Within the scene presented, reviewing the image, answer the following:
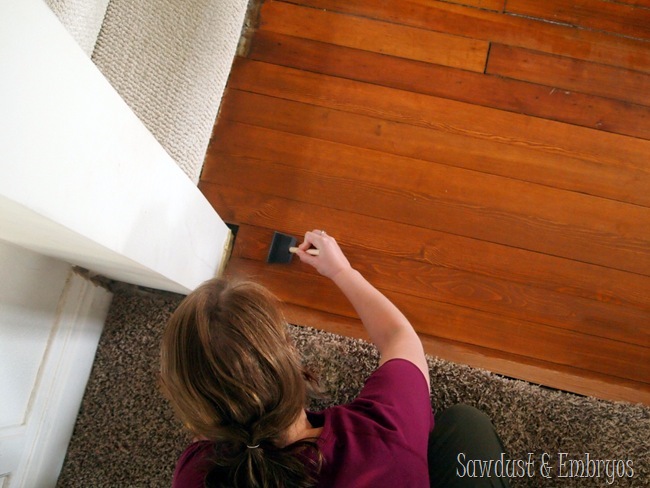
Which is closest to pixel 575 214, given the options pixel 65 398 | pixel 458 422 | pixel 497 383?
pixel 497 383

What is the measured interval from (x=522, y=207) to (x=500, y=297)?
239 millimetres

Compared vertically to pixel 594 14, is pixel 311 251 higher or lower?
lower

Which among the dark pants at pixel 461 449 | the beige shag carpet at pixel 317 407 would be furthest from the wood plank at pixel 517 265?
the dark pants at pixel 461 449

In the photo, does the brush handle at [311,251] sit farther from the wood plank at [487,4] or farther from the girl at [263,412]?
the wood plank at [487,4]

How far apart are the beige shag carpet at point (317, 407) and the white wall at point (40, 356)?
1.7 inches

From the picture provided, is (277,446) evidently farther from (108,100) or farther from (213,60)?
(213,60)

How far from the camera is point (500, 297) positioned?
114 centimetres

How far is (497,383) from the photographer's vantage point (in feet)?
3.48

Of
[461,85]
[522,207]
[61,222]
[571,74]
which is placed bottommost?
[61,222]

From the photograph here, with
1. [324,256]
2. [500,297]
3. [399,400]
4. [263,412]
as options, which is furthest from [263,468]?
[500,297]

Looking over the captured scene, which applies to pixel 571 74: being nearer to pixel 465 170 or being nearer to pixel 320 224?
pixel 465 170

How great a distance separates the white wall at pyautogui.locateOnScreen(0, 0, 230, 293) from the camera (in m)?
0.36

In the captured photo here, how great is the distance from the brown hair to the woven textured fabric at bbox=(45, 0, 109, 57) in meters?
0.55

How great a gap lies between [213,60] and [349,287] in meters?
0.62
